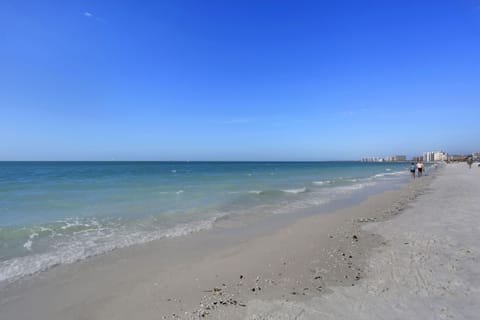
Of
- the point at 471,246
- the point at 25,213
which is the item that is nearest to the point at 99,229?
the point at 25,213

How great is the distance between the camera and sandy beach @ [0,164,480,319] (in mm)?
3809

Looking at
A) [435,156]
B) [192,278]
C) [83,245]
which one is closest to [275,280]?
[192,278]

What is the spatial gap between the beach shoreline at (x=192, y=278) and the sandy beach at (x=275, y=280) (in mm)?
19

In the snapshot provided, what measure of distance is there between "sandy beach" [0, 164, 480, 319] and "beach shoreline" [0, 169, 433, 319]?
0.02 metres

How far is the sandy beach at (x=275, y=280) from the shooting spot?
12.5 ft

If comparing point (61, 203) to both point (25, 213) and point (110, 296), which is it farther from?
point (110, 296)

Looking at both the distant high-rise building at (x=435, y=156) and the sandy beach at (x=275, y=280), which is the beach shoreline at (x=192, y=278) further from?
the distant high-rise building at (x=435, y=156)

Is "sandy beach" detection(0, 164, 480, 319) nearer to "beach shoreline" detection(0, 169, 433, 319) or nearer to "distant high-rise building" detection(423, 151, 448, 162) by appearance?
"beach shoreline" detection(0, 169, 433, 319)

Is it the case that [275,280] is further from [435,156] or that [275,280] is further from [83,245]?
[435,156]

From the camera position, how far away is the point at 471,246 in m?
5.99

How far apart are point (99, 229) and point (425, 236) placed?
33.0 feet

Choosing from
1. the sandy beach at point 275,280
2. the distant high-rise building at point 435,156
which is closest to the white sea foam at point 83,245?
the sandy beach at point 275,280

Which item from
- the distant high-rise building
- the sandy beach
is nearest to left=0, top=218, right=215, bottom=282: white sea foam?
the sandy beach

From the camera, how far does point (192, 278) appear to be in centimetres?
511
